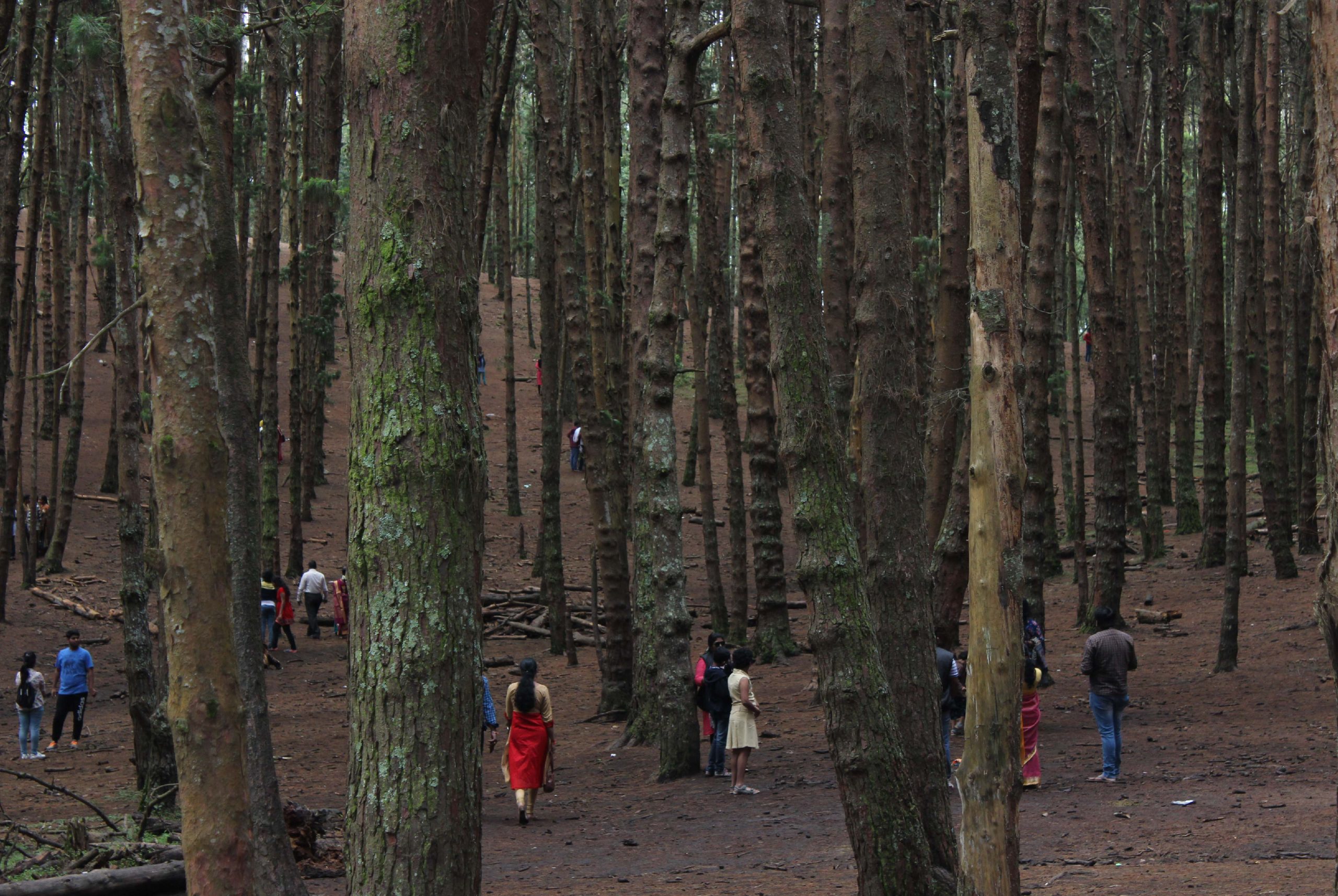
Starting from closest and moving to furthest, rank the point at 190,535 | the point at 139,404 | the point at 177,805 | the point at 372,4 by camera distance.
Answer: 1. the point at 190,535
2. the point at 372,4
3. the point at 177,805
4. the point at 139,404

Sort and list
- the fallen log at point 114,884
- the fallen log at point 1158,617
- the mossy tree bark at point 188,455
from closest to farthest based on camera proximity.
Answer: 1. the mossy tree bark at point 188,455
2. the fallen log at point 114,884
3. the fallen log at point 1158,617

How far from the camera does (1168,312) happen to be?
75.0 feet

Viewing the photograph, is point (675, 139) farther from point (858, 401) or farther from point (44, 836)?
point (44, 836)

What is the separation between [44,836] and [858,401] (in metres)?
7.97

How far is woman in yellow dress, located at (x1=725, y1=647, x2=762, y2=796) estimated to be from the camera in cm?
1093

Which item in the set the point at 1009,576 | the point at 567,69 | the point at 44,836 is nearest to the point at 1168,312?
the point at 567,69

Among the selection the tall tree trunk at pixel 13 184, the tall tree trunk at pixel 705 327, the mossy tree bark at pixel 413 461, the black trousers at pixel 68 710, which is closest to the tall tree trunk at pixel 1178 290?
the tall tree trunk at pixel 705 327

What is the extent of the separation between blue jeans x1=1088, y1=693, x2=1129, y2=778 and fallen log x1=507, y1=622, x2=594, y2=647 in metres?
11.4

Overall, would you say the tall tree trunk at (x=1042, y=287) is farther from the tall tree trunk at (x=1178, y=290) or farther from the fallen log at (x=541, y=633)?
the fallen log at (x=541, y=633)

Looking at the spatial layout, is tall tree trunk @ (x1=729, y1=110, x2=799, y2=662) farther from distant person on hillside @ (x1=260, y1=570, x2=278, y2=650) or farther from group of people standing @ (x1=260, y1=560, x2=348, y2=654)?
distant person on hillside @ (x1=260, y1=570, x2=278, y2=650)

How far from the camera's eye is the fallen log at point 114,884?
6781 millimetres

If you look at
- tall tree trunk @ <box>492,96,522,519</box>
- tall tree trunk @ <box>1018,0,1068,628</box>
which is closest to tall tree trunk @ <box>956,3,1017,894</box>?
tall tree trunk @ <box>1018,0,1068,628</box>

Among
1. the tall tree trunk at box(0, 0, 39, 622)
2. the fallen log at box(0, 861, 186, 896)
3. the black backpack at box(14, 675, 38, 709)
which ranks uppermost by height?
the tall tree trunk at box(0, 0, 39, 622)

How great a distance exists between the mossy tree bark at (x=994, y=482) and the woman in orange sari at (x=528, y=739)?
6.04 metres
